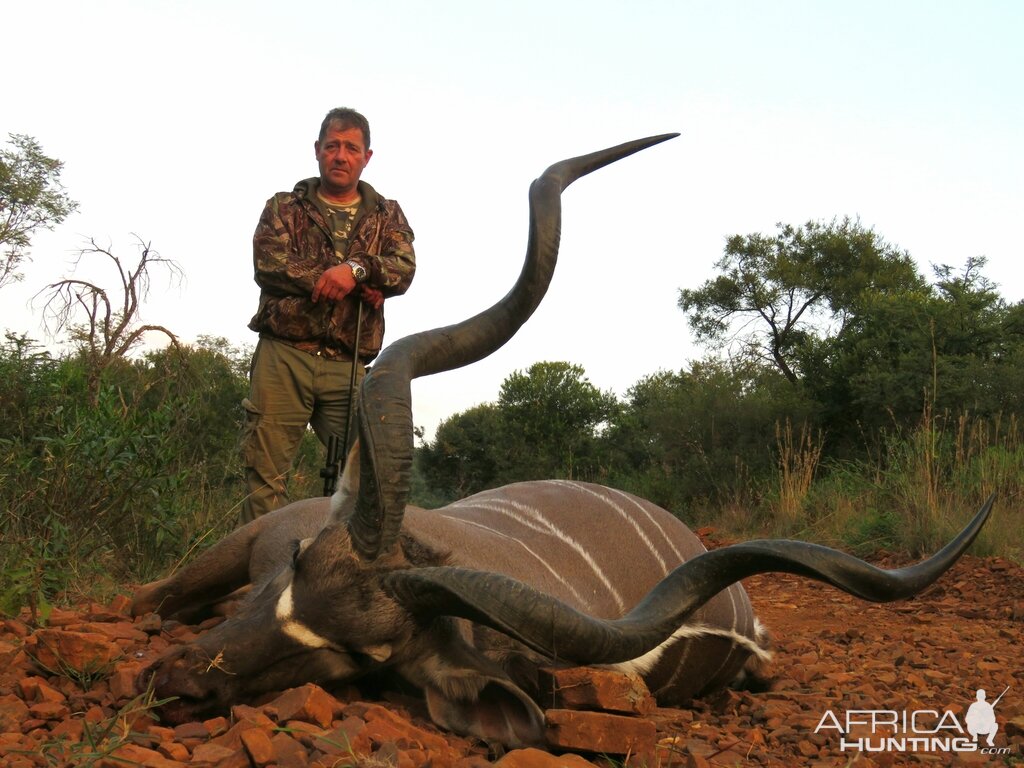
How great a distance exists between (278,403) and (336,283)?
0.68m

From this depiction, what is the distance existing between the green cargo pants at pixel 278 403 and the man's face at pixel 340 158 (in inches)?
31.2

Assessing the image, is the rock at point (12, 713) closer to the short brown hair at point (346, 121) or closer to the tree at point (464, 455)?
the short brown hair at point (346, 121)

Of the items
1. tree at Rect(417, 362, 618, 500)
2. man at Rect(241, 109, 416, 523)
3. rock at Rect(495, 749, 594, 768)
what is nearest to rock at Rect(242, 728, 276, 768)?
rock at Rect(495, 749, 594, 768)

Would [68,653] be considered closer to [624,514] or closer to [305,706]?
[305,706]

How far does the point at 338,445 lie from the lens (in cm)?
500

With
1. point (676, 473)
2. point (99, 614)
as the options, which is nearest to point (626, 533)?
point (99, 614)

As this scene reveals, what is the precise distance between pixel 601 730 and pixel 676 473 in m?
12.1

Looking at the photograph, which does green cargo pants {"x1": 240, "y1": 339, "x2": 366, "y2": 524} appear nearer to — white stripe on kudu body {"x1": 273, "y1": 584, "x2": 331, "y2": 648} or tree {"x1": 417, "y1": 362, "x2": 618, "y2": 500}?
white stripe on kudu body {"x1": 273, "y1": 584, "x2": 331, "y2": 648}

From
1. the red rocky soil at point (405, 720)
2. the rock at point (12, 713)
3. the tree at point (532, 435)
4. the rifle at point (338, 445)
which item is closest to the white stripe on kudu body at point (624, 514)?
the red rocky soil at point (405, 720)

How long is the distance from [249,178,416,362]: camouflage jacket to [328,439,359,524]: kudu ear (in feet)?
5.79

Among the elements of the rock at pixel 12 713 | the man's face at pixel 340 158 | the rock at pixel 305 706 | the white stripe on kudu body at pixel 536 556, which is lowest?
the rock at pixel 12 713

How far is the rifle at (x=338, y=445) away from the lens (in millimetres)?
4789

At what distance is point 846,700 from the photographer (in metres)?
3.45

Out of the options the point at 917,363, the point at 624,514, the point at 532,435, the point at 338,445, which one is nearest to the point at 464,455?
the point at 532,435
